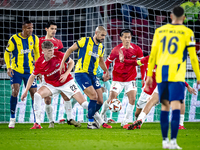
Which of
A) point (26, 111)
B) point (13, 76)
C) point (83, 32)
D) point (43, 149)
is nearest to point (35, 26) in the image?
point (83, 32)

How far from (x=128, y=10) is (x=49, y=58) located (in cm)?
537

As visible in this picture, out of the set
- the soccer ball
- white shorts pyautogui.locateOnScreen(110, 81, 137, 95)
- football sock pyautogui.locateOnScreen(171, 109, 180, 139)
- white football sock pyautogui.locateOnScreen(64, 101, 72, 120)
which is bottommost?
white football sock pyautogui.locateOnScreen(64, 101, 72, 120)

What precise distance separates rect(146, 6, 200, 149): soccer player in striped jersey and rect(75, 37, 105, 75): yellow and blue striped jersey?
3042 mm

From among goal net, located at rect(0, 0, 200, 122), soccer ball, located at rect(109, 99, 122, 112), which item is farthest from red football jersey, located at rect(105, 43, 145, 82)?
goal net, located at rect(0, 0, 200, 122)

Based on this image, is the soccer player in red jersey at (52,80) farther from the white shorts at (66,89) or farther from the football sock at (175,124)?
the football sock at (175,124)

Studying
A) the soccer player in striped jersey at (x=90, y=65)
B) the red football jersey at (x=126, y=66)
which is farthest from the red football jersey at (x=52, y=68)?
the red football jersey at (x=126, y=66)

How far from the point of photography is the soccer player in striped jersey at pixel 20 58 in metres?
7.86

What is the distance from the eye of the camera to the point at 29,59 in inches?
320

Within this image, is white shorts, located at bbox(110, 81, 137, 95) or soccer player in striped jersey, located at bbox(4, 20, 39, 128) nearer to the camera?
soccer player in striped jersey, located at bbox(4, 20, 39, 128)

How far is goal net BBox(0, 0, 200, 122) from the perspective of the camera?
995 cm

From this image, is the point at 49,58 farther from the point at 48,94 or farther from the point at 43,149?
the point at 43,149

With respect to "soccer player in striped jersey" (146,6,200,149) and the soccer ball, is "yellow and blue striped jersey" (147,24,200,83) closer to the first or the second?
"soccer player in striped jersey" (146,6,200,149)

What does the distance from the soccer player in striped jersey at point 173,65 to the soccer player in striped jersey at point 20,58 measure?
4.30 m

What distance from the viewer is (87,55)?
714cm
